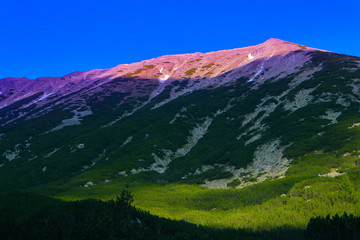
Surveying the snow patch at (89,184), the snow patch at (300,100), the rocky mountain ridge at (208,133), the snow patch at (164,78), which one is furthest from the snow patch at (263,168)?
the snow patch at (164,78)

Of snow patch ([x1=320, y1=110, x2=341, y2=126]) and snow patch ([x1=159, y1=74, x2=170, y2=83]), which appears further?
snow patch ([x1=159, y1=74, x2=170, y2=83])

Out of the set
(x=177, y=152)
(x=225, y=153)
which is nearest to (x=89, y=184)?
(x=177, y=152)

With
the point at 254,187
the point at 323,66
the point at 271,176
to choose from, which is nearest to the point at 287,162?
the point at 271,176

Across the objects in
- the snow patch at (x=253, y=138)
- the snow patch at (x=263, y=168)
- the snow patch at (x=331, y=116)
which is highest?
the snow patch at (x=331, y=116)

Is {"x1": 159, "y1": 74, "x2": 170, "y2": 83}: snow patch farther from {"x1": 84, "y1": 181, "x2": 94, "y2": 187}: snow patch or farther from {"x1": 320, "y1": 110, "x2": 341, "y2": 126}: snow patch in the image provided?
{"x1": 84, "y1": 181, "x2": 94, "y2": 187}: snow patch

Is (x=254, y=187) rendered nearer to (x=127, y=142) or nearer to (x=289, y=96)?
(x=127, y=142)

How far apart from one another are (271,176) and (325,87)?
3750 centimetres

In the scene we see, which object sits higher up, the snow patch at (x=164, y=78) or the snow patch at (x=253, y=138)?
the snow patch at (x=164, y=78)

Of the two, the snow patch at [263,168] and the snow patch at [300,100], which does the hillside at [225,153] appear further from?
the snow patch at [300,100]

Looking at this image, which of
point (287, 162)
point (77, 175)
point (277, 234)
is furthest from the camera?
point (77, 175)

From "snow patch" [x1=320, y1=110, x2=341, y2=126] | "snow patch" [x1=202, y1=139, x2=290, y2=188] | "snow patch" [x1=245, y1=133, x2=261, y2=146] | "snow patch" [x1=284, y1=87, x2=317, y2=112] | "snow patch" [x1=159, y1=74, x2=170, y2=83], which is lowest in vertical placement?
"snow patch" [x1=202, y1=139, x2=290, y2=188]

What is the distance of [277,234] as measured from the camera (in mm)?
12211

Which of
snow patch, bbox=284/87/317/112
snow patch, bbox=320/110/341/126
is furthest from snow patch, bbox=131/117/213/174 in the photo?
snow patch, bbox=320/110/341/126

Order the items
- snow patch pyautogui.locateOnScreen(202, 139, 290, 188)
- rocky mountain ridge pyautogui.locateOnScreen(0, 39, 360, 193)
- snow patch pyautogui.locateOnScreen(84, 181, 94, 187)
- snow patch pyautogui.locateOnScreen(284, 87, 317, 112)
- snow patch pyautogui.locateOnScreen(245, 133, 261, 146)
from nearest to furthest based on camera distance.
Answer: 1. snow patch pyautogui.locateOnScreen(202, 139, 290, 188)
2. snow patch pyautogui.locateOnScreen(84, 181, 94, 187)
3. rocky mountain ridge pyautogui.locateOnScreen(0, 39, 360, 193)
4. snow patch pyautogui.locateOnScreen(245, 133, 261, 146)
5. snow patch pyautogui.locateOnScreen(284, 87, 317, 112)
